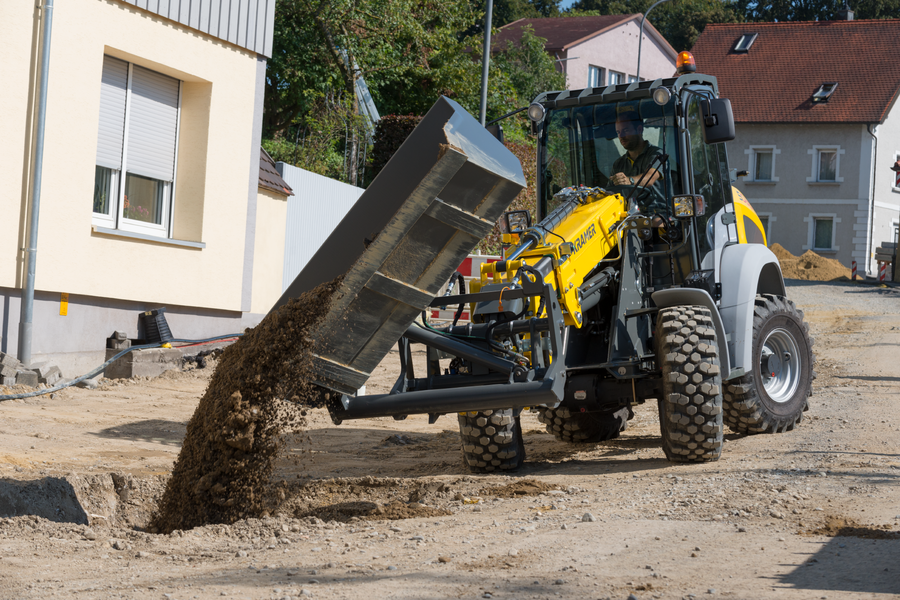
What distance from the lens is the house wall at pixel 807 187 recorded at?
36875 mm

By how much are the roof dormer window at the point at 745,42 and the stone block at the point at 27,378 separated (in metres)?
37.4

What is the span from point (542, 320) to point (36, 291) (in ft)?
21.7

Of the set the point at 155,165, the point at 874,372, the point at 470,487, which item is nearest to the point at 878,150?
the point at 874,372

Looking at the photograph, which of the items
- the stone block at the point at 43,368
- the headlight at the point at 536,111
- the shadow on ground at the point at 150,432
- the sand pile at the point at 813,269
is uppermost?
the sand pile at the point at 813,269

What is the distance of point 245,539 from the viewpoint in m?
→ 5.16

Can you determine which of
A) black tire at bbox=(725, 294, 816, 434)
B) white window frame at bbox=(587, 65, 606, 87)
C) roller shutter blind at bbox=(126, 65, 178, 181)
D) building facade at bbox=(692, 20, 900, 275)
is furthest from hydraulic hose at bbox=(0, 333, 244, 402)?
white window frame at bbox=(587, 65, 606, 87)

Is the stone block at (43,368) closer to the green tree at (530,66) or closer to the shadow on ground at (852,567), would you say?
the shadow on ground at (852,567)

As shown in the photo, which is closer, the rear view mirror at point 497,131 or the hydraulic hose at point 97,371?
the rear view mirror at point 497,131

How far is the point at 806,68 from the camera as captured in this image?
39188 millimetres

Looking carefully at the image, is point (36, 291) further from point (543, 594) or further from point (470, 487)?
point (543, 594)

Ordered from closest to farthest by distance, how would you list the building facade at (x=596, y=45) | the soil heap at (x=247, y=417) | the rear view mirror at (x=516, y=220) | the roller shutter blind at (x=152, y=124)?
the soil heap at (x=247, y=417)
the rear view mirror at (x=516, y=220)
the roller shutter blind at (x=152, y=124)
the building facade at (x=596, y=45)

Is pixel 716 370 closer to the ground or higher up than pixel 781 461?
higher up

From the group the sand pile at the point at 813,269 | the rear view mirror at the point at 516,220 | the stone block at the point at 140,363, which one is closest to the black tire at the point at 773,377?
the rear view mirror at the point at 516,220

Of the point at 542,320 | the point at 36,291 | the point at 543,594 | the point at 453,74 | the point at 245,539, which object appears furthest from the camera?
the point at 453,74
